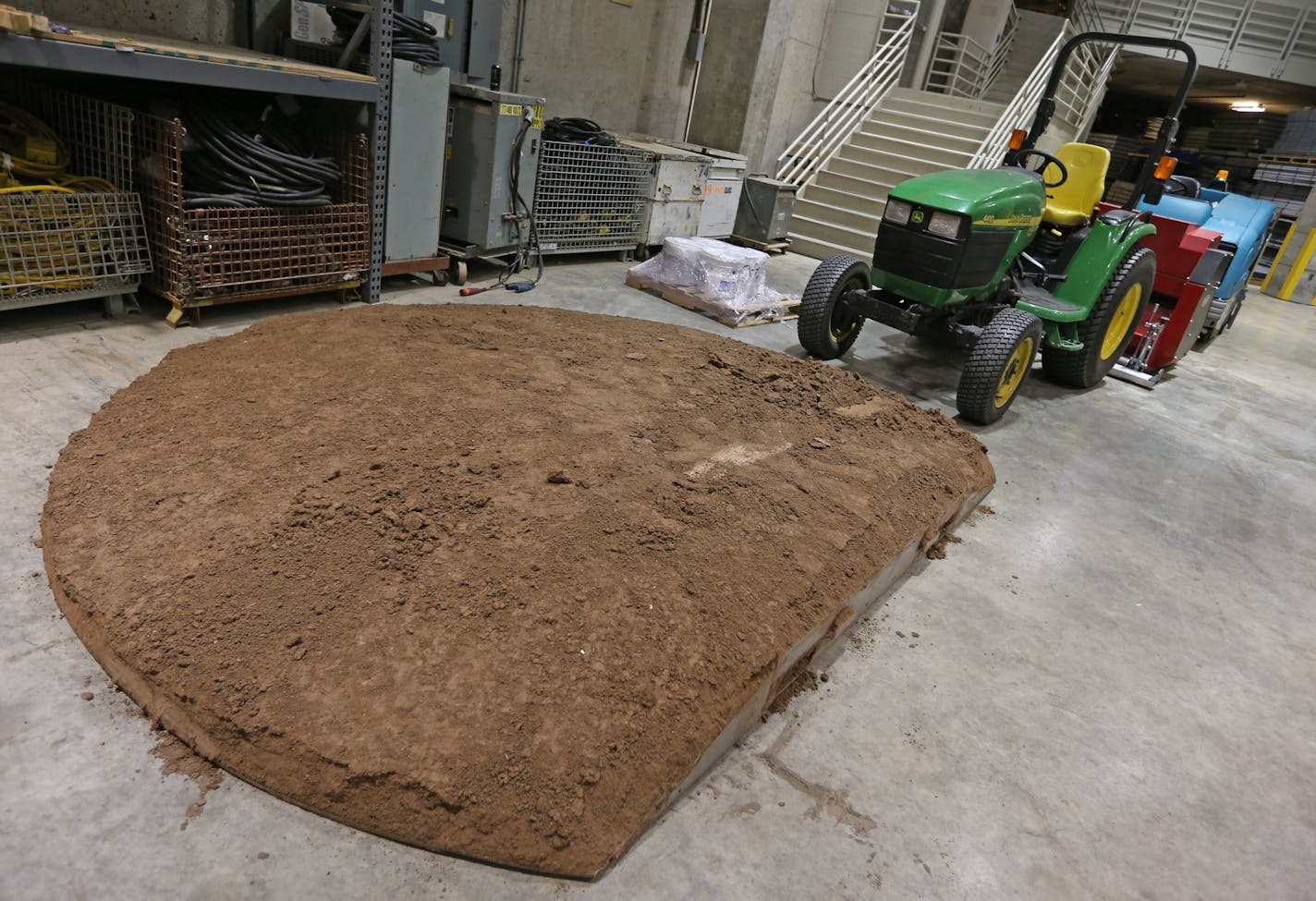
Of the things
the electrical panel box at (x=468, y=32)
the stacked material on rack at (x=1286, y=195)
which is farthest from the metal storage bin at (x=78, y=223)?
the stacked material on rack at (x=1286, y=195)

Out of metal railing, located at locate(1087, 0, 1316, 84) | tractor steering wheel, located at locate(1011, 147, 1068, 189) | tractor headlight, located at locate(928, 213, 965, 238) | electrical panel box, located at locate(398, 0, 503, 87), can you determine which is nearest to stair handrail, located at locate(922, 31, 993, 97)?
metal railing, located at locate(1087, 0, 1316, 84)

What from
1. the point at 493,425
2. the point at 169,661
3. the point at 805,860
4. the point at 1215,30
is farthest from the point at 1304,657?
the point at 1215,30

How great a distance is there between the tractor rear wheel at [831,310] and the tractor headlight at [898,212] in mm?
426

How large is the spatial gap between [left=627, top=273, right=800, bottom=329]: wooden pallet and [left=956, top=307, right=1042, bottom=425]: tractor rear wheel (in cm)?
142

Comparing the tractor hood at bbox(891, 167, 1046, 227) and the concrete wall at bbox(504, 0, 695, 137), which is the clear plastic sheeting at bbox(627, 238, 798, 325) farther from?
the concrete wall at bbox(504, 0, 695, 137)

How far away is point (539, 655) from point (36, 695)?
1130mm

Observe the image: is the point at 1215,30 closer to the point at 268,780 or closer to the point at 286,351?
the point at 286,351

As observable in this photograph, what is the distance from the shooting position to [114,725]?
1.74 m

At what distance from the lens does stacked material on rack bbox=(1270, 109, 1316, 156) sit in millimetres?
13328

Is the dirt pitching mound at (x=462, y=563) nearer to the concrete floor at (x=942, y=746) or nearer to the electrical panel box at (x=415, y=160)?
the concrete floor at (x=942, y=746)

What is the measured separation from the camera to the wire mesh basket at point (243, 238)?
12.2 ft

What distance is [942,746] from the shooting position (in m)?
2.11

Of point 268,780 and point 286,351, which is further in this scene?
point 286,351

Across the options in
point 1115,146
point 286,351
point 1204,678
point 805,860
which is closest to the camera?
point 805,860
